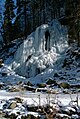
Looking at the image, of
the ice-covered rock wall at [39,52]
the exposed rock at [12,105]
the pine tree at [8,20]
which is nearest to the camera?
the exposed rock at [12,105]

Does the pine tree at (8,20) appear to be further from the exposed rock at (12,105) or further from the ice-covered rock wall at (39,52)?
the exposed rock at (12,105)

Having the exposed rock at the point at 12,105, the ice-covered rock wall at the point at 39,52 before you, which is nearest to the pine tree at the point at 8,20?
the ice-covered rock wall at the point at 39,52

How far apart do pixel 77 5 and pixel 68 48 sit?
Answer: 5.05m

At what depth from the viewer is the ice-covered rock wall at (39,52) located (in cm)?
3306

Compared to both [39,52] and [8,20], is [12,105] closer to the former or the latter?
[39,52]

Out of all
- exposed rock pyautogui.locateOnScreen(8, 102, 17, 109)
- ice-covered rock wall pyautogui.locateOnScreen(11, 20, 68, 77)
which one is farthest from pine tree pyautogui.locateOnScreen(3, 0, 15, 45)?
exposed rock pyautogui.locateOnScreen(8, 102, 17, 109)

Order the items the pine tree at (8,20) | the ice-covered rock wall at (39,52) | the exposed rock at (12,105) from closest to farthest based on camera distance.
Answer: the exposed rock at (12,105), the ice-covered rock wall at (39,52), the pine tree at (8,20)

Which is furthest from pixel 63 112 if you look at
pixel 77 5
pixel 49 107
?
pixel 77 5

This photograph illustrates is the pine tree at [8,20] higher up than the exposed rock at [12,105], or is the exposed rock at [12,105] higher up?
the pine tree at [8,20]

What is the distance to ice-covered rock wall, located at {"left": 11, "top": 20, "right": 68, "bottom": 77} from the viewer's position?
33.1m

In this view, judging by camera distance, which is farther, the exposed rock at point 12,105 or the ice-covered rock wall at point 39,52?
the ice-covered rock wall at point 39,52

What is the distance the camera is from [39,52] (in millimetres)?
34719

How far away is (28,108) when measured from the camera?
12898 millimetres

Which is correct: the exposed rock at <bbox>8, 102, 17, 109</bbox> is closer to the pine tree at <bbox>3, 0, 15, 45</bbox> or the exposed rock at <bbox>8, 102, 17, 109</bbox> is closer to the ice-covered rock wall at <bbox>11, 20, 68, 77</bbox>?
the ice-covered rock wall at <bbox>11, 20, 68, 77</bbox>
